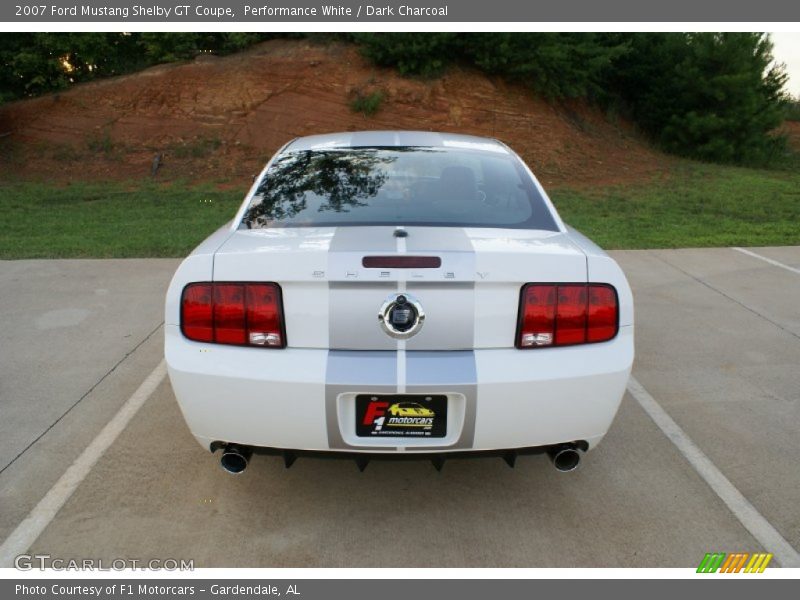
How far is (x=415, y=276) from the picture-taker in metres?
2.55

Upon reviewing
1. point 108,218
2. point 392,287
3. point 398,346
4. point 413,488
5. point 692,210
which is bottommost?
point 692,210

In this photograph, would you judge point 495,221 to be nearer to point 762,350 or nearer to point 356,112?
point 762,350

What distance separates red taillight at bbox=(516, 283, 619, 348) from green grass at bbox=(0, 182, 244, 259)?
6.22 meters

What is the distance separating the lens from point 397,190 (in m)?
3.43

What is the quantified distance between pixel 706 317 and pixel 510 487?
10.8 ft

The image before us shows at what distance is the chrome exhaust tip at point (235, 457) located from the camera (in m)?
2.77

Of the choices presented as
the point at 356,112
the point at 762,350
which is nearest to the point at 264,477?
the point at 762,350

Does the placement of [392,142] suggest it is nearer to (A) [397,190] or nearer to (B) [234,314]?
(A) [397,190]

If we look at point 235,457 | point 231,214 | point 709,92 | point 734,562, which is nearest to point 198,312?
point 235,457

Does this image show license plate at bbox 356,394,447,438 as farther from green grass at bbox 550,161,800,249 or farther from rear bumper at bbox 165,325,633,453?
green grass at bbox 550,161,800,249

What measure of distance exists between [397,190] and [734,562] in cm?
218

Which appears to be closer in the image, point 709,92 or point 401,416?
point 401,416

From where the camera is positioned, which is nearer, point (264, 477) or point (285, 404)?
point (285, 404)

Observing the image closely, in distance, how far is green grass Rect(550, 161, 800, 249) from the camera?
935cm
